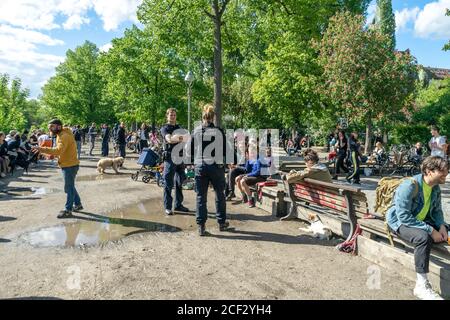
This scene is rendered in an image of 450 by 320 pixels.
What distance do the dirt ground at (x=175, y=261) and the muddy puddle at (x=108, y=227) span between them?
2 centimetres

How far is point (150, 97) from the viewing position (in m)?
27.5

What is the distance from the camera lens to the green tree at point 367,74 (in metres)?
17.3

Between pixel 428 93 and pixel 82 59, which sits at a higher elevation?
pixel 82 59

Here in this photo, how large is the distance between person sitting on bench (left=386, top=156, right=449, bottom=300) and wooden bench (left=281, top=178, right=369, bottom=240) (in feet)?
3.43

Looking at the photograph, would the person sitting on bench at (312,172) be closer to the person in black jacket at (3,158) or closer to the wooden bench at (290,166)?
the wooden bench at (290,166)

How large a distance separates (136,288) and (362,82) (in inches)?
622

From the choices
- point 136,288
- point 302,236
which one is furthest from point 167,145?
point 136,288

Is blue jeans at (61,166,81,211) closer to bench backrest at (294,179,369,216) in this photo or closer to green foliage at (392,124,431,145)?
bench backrest at (294,179,369,216)

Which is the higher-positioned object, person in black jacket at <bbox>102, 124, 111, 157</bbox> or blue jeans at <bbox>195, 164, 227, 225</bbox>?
person in black jacket at <bbox>102, 124, 111, 157</bbox>

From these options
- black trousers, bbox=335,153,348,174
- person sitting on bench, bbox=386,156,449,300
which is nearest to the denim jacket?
person sitting on bench, bbox=386,156,449,300

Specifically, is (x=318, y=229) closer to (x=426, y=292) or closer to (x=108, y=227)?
(x=426, y=292)

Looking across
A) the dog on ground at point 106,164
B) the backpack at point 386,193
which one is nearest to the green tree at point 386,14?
the dog on ground at point 106,164

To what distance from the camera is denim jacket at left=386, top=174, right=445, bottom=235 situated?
14.3ft
